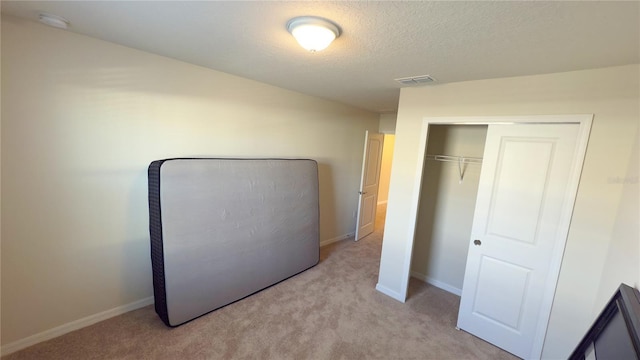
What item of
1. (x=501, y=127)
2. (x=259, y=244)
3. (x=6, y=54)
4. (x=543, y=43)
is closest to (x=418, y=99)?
(x=501, y=127)

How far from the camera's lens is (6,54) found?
1686 millimetres

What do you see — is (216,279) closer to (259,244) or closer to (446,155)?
(259,244)

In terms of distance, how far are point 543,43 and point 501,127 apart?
2.84 ft

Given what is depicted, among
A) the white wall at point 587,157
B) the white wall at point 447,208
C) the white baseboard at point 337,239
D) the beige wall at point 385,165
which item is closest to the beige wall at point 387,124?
the white wall at point 447,208

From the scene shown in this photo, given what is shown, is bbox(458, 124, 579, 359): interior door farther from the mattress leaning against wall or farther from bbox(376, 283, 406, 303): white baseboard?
the mattress leaning against wall

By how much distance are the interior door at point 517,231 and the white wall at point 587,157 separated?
9cm

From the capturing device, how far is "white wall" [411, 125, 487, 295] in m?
3.03

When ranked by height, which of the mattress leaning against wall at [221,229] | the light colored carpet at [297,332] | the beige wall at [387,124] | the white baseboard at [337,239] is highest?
the beige wall at [387,124]

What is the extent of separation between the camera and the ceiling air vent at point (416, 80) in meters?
2.34

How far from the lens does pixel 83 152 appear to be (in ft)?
6.62

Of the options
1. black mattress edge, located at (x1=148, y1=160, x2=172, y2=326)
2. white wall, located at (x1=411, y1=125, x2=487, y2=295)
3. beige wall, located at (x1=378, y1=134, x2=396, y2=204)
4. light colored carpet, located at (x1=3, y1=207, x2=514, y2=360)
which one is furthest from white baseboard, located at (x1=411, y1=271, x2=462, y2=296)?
beige wall, located at (x1=378, y1=134, x2=396, y2=204)

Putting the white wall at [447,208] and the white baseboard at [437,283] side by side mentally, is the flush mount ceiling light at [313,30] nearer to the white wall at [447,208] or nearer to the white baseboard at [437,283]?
the white wall at [447,208]

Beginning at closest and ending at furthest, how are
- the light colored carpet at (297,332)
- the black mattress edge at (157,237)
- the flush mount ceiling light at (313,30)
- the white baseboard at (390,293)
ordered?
the flush mount ceiling light at (313,30) → the light colored carpet at (297,332) → the black mattress edge at (157,237) → the white baseboard at (390,293)

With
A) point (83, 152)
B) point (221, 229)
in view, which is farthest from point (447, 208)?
point (83, 152)
